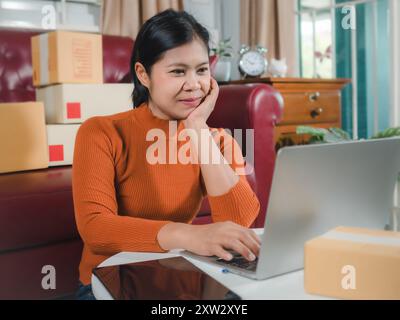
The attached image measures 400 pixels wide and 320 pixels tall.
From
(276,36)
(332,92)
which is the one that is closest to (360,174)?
(332,92)

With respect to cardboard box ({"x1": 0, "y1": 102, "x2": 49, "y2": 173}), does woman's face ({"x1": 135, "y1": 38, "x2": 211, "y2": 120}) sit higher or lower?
higher

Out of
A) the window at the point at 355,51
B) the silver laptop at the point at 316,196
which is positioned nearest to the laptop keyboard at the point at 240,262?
the silver laptop at the point at 316,196

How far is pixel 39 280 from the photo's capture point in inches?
58.9

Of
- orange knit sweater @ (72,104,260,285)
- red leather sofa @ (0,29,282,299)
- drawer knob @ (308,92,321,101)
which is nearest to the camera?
orange knit sweater @ (72,104,260,285)

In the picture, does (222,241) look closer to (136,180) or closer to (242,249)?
(242,249)

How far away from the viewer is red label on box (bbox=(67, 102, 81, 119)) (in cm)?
191

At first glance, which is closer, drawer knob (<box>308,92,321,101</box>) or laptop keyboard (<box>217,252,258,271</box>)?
laptop keyboard (<box>217,252,258,271</box>)

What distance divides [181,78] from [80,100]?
971 millimetres

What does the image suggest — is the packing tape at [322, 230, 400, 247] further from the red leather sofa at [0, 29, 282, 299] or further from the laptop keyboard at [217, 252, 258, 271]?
the red leather sofa at [0, 29, 282, 299]

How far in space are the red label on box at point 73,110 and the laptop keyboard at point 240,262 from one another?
1.27m

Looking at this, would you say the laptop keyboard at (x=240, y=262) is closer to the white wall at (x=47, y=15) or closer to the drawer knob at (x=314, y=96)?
the drawer knob at (x=314, y=96)

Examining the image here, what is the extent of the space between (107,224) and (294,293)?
1.21 feet

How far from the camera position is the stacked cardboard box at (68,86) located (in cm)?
187

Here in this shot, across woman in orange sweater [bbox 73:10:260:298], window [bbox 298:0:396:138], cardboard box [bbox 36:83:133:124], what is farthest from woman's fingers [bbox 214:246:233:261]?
window [bbox 298:0:396:138]
